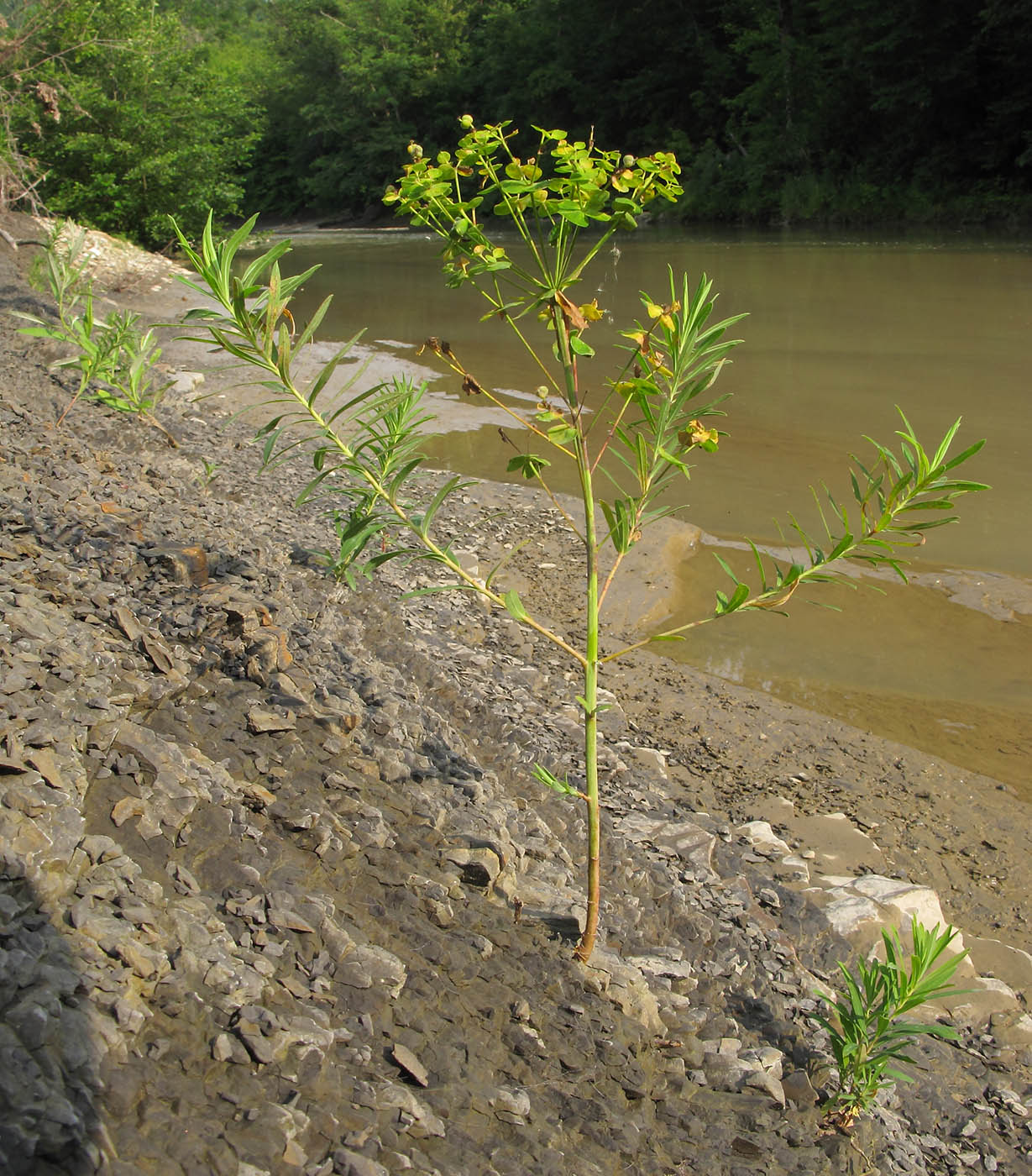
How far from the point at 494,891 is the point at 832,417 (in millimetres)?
7899

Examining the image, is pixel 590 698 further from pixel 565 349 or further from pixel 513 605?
pixel 565 349

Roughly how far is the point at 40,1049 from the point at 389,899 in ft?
2.88

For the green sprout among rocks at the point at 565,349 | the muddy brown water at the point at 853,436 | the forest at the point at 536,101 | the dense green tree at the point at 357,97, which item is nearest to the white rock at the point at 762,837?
the muddy brown water at the point at 853,436

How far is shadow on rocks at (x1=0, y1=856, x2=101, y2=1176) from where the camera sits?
1345mm

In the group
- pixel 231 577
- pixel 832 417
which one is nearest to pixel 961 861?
pixel 231 577

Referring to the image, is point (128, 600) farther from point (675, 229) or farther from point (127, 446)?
point (675, 229)

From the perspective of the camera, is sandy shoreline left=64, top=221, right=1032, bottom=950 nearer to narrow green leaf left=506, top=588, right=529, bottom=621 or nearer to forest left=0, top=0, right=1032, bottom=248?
narrow green leaf left=506, top=588, right=529, bottom=621

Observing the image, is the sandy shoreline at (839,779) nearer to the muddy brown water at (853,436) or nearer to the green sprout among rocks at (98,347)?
the muddy brown water at (853,436)

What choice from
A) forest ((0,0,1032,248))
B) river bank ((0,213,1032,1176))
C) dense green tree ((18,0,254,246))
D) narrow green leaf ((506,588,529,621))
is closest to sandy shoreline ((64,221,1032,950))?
river bank ((0,213,1032,1176))

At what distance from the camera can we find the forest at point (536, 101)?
19.0 meters

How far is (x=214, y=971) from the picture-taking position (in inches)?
70.8

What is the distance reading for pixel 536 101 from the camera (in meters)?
47.0

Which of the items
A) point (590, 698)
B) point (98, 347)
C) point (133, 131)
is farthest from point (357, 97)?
point (590, 698)

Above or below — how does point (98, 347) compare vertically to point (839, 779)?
above
